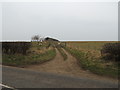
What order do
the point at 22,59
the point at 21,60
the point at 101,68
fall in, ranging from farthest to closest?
the point at 22,59
the point at 21,60
the point at 101,68

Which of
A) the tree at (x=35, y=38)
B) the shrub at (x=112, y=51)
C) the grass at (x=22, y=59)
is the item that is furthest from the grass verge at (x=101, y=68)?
the tree at (x=35, y=38)

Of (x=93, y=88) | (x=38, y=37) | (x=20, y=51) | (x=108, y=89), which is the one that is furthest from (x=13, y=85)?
(x=38, y=37)

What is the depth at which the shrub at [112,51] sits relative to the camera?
1398 cm

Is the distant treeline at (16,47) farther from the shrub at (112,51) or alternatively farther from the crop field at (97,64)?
the shrub at (112,51)

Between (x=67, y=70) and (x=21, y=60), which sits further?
(x=21, y=60)

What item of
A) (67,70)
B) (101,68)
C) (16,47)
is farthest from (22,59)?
(101,68)

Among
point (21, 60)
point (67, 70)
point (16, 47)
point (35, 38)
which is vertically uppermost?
point (35, 38)

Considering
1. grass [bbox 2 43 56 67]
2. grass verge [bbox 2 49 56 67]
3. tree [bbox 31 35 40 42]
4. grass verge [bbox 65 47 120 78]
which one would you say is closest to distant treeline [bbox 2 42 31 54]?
grass [bbox 2 43 56 67]

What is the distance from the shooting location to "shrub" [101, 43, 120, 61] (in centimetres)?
1398

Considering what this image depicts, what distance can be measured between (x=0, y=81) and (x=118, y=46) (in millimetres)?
10391

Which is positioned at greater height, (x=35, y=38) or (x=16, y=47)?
(x=35, y=38)

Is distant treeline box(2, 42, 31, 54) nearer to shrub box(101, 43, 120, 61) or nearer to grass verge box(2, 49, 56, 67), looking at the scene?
grass verge box(2, 49, 56, 67)

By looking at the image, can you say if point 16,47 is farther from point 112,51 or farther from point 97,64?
point 112,51

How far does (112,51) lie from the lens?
14547mm
